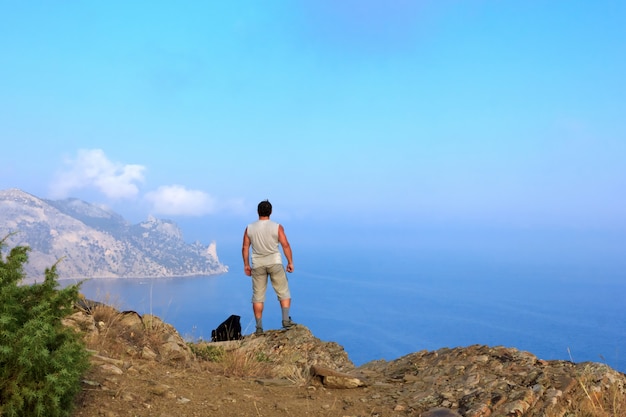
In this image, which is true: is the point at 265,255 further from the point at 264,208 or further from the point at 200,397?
the point at 200,397

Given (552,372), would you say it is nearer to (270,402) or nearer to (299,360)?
(270,402)

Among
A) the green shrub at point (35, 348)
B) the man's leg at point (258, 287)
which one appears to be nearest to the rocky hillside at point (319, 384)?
the green shrub at point (35, 348)

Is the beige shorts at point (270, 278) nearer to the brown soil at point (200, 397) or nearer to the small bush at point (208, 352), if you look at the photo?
the small bush at point (208, 352)

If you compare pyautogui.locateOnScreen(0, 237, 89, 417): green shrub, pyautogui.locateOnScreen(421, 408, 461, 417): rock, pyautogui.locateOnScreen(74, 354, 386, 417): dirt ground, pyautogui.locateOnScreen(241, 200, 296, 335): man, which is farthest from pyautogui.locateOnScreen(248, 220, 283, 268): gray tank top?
pyautogui.locateOnScreen(0, 237, 89, 417): green shrub

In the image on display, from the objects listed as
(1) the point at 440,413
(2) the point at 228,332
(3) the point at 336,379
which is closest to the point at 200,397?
(3) the point at 336,379

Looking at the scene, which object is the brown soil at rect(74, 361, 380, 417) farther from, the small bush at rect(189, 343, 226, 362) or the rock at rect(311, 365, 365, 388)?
the small bush at rect(189, 343, 226, 362)

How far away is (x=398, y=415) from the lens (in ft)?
21.0

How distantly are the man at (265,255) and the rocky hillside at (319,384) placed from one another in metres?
2.83

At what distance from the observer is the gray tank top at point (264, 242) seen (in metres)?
11.7

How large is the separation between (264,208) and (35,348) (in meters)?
7.29

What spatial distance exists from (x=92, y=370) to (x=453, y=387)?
15.6 feet

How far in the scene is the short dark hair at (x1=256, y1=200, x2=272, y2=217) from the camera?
11750mm

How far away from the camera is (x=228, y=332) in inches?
502

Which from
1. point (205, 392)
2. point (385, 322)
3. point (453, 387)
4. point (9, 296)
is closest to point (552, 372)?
point (453, 387)
